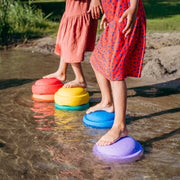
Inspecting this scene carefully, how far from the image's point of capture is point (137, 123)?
3.90 m

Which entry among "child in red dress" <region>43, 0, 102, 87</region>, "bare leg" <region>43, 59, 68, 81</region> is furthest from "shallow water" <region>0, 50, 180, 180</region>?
"child in red dress" <region>43, 0, 102, 87</region>

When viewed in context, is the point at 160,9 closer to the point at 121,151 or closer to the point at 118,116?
the point at 118,116

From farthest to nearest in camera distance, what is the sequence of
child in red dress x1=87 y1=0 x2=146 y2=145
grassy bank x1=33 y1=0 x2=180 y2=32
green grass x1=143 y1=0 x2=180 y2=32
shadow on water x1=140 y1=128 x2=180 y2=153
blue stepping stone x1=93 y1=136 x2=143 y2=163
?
grassy bank x1=33 y1=0 x2=180 y2=32, green grass x1=143 y1=0 x2=180 y2=32, shadow on water x1=140 y1=128 x2=180 y2=153, child in red dress x1=87 y1=0 x2=146 y2=145, blue stepping stone x1=93 y1=136 x2=143 y2=163

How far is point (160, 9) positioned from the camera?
13867mm

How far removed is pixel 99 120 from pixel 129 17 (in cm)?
111

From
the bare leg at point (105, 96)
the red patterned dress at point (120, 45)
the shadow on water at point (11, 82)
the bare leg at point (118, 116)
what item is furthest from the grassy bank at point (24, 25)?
the bare leg at point (118, 116)

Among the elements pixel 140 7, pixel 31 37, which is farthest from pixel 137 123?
pixel 31 37

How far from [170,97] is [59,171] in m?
2.34

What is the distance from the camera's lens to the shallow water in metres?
2.87

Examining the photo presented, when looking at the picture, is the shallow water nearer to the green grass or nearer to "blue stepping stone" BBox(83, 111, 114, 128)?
"blue stepping stone" BBox(83, 111, 114, 128)

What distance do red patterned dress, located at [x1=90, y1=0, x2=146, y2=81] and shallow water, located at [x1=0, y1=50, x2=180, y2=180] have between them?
668 millimetres

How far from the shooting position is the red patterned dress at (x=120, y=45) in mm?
3154

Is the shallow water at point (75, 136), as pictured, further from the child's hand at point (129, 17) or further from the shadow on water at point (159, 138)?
the child's hand at point (129, 17)

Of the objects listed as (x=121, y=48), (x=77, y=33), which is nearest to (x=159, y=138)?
(x=121, y=48)
